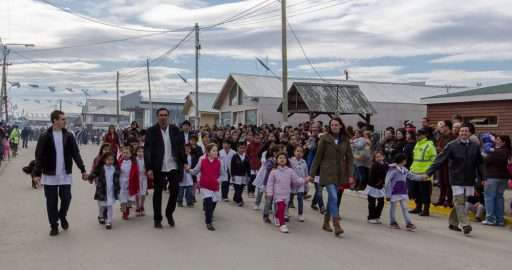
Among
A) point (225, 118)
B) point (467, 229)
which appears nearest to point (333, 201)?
point (467, 229)

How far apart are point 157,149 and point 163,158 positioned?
179 mm

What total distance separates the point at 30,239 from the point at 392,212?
586 centimetres

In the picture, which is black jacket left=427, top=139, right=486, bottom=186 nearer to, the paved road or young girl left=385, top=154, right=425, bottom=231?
young girl left=385, top=154, right=425, bottom=231

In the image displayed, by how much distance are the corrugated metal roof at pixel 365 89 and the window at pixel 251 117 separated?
4.56 feet

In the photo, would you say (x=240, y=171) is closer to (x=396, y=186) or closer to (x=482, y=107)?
(x=396, y=186)

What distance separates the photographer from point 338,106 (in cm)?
2812

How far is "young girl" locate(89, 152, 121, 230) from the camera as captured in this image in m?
9.37

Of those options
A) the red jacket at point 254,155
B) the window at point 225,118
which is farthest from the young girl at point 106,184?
the window at point 225,118

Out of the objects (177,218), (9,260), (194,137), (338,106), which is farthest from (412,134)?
(338,106)

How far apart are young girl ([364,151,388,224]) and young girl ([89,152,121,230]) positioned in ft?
14.7

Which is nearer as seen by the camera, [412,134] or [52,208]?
[52,208]

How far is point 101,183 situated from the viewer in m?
9.47

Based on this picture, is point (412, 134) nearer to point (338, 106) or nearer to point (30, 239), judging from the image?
point (30, 239)

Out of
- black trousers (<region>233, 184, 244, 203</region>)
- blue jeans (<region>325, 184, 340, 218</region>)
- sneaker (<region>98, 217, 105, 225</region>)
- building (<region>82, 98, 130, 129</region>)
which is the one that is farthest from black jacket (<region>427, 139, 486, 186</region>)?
building (<region>82, 98, 130, 129</region>)
